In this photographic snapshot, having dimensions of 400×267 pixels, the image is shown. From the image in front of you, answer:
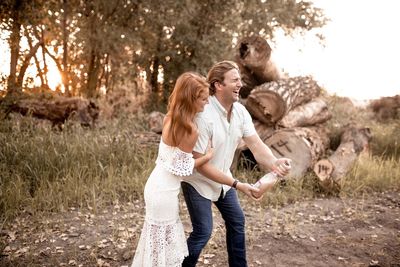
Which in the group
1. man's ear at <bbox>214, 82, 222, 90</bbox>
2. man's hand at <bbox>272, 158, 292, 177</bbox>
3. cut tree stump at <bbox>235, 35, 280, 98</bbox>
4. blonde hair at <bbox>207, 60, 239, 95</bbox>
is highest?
cut tree stump at <bbox>235, 35, 280, 98</bbox>

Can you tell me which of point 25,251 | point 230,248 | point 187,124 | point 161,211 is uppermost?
point 187,124

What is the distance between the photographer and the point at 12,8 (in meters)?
6.21

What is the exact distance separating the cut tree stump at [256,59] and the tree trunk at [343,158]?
1.80 metres

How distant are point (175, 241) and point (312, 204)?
351cm

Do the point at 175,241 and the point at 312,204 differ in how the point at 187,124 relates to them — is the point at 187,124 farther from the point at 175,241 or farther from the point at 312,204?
the point at 312,204

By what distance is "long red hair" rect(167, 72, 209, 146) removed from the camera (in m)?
2.84

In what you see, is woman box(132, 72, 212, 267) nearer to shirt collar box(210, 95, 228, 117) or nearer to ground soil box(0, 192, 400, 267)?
shirt collar box(210, 95, 228, 117)

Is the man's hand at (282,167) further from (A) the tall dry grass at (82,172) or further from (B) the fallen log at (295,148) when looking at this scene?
(B) the fallen log at (295,148)

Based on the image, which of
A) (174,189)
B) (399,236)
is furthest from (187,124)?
(399,236)

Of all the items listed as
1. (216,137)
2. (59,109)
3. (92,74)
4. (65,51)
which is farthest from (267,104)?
(65,51)

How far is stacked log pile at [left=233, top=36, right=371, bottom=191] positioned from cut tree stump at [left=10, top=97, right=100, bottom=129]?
10.6 feet

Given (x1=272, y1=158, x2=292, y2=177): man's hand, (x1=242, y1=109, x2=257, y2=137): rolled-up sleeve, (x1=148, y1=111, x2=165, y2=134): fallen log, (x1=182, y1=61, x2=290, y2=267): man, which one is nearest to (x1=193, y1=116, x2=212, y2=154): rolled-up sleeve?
(x1=182, y1=61, x2=290, y2=267): man

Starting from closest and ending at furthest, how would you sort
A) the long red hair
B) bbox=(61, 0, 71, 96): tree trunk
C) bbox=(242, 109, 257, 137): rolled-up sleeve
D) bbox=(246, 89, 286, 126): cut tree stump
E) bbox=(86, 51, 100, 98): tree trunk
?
the long red hair
bbox=(242, 109, 257, 137): rolled-up sleeve
bbox=(246, 89, 286, 126): cut tree stump
bbox=(61, 0, 71, 96): tree trunk
bbox=(86, 51, 100, 98): tree trunk

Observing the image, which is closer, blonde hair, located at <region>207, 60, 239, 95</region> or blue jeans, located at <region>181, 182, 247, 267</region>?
blue jeans, located at <region>181, 182, 247, 267</region>
